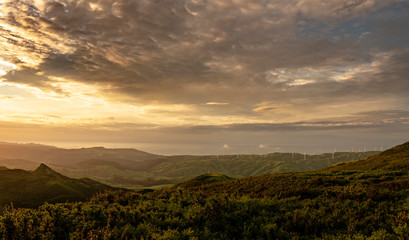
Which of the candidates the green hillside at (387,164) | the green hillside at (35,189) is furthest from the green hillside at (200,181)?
the green hillside at (35,189)

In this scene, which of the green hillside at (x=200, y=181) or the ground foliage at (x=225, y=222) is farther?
the green hillside at (x=200, y=181)

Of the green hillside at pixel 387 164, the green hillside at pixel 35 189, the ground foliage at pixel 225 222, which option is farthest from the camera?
the green hillside at pixel 35 189

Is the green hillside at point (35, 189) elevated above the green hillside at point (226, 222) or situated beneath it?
situated beneath

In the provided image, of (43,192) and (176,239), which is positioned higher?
(176,239)

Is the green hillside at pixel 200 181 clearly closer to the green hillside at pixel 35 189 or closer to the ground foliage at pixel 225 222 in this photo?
the ground foliage at pixel 225 222

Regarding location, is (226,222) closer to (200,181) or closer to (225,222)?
(225,222)

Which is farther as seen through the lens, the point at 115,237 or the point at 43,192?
the point at 43,192

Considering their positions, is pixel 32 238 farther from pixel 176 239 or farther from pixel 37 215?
pixel 176 239

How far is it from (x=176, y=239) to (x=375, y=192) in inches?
702

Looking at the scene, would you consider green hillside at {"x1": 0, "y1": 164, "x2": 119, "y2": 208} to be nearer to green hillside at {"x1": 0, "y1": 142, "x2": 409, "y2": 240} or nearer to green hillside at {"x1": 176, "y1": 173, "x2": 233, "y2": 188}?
green hillside at {"x1": 176, "y1": 173, "x2": 233, "y2": 188}

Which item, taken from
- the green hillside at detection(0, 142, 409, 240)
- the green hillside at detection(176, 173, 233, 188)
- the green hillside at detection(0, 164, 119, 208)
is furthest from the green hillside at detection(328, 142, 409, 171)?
the green hillside at detection(0, 164, 119, 208)

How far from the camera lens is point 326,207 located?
1617 centimetres

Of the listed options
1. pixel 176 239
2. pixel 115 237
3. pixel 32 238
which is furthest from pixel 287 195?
pixel 32 238

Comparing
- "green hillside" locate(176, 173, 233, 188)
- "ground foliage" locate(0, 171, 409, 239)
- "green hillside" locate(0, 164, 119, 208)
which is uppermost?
"ground foliage" locate(0, 171, 409, 239)
